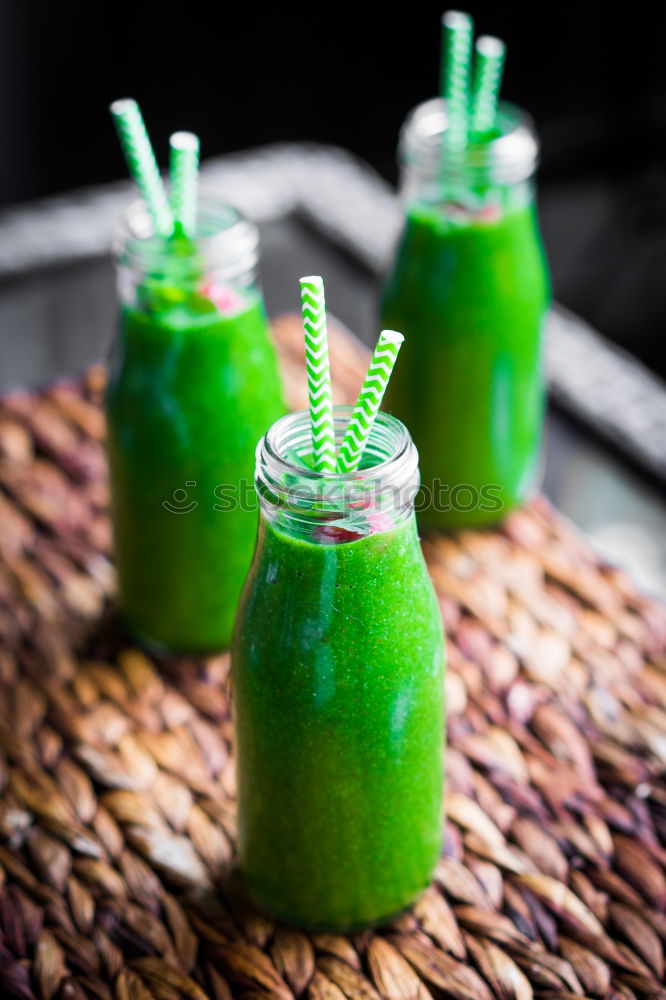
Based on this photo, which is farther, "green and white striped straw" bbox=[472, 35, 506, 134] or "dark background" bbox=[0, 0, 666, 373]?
"dark background" bbox=[0, 0, 666, 373]

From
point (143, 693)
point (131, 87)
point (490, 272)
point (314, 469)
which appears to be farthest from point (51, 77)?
point (314, 469)


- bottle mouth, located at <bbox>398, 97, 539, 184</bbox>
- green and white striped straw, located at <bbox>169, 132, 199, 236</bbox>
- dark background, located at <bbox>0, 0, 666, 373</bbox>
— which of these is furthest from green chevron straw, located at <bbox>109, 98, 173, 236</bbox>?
dark background, located at <bbox>0, 0, 666, 373</bbox>

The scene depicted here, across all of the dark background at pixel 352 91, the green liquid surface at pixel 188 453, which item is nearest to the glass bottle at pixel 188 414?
the green liquid surface at pixel 188 453

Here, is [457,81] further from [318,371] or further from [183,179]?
[318,371]

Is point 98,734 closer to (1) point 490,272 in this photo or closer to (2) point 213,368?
(2) point 213,368

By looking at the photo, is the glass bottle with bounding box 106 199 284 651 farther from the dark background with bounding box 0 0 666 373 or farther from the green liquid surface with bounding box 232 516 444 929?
the dark background with bounding box 0 0 666 373
